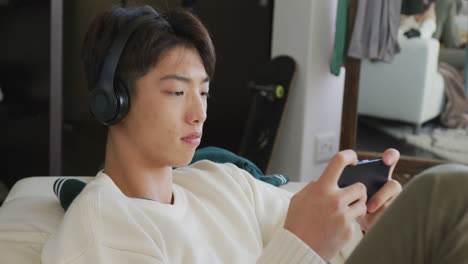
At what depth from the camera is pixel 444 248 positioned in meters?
0.63

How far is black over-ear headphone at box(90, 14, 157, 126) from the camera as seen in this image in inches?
39.4

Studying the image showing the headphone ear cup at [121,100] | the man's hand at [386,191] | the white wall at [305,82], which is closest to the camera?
the man's hand at [386,191]

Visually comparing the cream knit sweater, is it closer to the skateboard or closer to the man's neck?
the man's neck

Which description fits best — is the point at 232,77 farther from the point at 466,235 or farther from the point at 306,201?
the point at 466,235

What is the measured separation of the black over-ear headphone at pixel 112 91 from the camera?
100 centimetres

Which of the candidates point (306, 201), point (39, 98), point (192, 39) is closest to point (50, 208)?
point (192, 39)

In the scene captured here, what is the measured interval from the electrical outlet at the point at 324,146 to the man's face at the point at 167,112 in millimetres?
1978

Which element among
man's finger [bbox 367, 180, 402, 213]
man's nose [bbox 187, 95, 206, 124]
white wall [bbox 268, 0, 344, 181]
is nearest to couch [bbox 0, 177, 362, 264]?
man's nose [bbox 187, 95, 206, 124]

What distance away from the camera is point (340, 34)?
2855 mm

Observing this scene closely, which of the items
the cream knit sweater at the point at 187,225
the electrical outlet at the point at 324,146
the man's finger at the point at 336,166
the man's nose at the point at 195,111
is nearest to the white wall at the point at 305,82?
the electrical outlet at the point at 324,146

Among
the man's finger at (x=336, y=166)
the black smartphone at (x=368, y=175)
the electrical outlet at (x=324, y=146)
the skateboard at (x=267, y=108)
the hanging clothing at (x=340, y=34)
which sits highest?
the hanging clothing at (x=340, y=34)

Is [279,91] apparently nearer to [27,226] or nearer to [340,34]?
[340,34]

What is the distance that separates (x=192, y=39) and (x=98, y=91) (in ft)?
0.77

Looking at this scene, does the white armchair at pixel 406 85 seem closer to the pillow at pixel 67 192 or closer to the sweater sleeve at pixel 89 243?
the pillow at pixel 67 192
